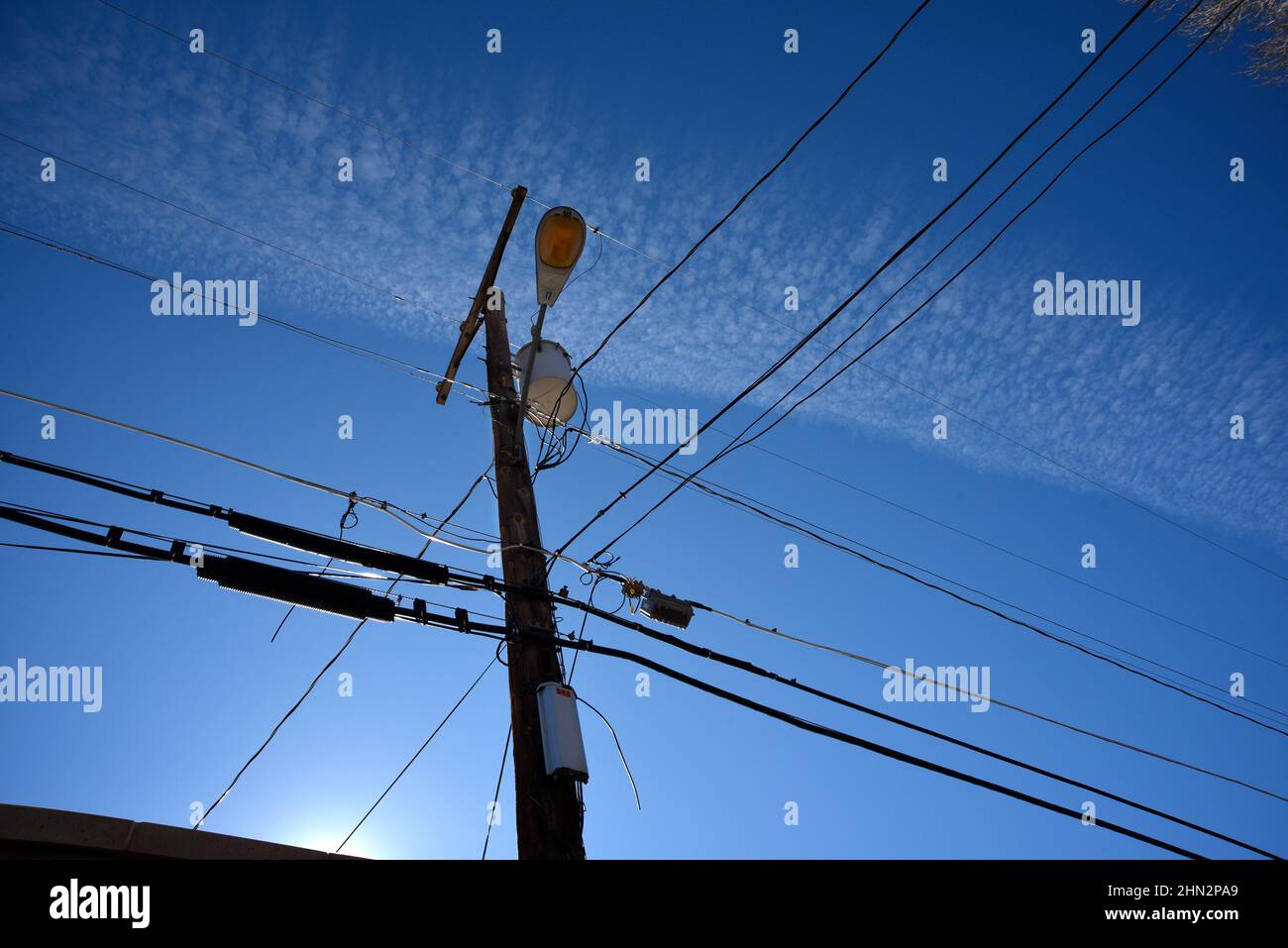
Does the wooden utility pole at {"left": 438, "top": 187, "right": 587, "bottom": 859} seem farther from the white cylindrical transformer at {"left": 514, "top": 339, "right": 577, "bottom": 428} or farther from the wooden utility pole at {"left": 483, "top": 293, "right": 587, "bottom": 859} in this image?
the white cylindrical transformer at {"left": 514, "top": 339, "right": 577, "bottom": 428}

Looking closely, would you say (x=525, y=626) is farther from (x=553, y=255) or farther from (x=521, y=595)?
(x=553, y=255)

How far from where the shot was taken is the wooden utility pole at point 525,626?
13.3 feet

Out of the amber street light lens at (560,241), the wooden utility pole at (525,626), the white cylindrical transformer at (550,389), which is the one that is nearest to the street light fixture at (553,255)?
the amber street light lens at (560,241)

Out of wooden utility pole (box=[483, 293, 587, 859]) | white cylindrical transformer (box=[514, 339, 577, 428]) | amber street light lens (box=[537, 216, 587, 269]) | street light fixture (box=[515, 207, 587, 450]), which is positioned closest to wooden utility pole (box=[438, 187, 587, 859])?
wooden utility pole (box=[483, 293, 587, 859])

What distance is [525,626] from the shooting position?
15.8ft

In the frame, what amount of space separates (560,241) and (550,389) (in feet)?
5.44

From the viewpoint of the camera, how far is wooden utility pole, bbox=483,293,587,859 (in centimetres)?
405

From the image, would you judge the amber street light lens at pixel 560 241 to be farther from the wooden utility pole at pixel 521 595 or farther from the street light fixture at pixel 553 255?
the wooden utility pole at pixel 521 595

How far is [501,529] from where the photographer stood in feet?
18.0

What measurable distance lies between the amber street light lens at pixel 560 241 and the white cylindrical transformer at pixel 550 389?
4.26 feet

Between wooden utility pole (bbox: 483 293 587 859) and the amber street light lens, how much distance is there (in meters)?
1.44

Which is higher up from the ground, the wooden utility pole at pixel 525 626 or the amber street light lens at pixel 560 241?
the amber street light lens at pixel 560 241
